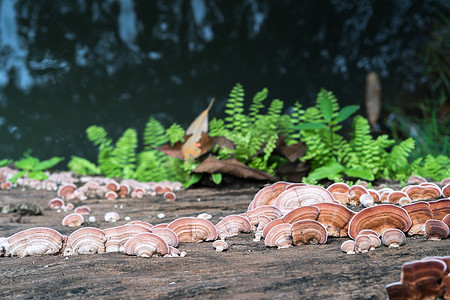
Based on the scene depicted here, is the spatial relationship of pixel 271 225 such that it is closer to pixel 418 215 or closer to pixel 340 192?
pixel 340 192

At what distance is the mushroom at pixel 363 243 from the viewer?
4.89 ft

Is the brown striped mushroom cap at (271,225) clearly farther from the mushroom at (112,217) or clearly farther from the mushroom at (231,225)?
the mushroom at (112,217)

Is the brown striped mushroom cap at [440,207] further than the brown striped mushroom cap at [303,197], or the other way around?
the brown striped mushroom cap at [303,197]

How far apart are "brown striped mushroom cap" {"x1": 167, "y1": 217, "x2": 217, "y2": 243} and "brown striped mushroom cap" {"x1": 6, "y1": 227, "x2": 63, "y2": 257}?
59cm

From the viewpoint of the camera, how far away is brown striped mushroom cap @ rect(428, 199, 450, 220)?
1.60 metres

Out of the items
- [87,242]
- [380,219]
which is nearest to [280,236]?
[380,219]

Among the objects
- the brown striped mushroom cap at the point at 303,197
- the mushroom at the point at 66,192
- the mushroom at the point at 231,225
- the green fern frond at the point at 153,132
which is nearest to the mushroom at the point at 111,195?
the mushroom at the point at 66,192

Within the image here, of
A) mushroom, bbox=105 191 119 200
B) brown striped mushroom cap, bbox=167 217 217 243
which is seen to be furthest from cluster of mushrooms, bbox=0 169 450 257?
mushroom, bbox=105 191 119 200

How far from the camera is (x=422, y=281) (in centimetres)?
99

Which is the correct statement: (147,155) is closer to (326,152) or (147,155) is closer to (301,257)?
(326,152)

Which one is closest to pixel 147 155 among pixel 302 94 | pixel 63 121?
pixel 63 121

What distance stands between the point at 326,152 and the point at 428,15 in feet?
26.9

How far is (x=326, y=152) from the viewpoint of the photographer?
3.71 meters

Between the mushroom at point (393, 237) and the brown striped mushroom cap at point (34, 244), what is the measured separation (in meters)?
1.59
